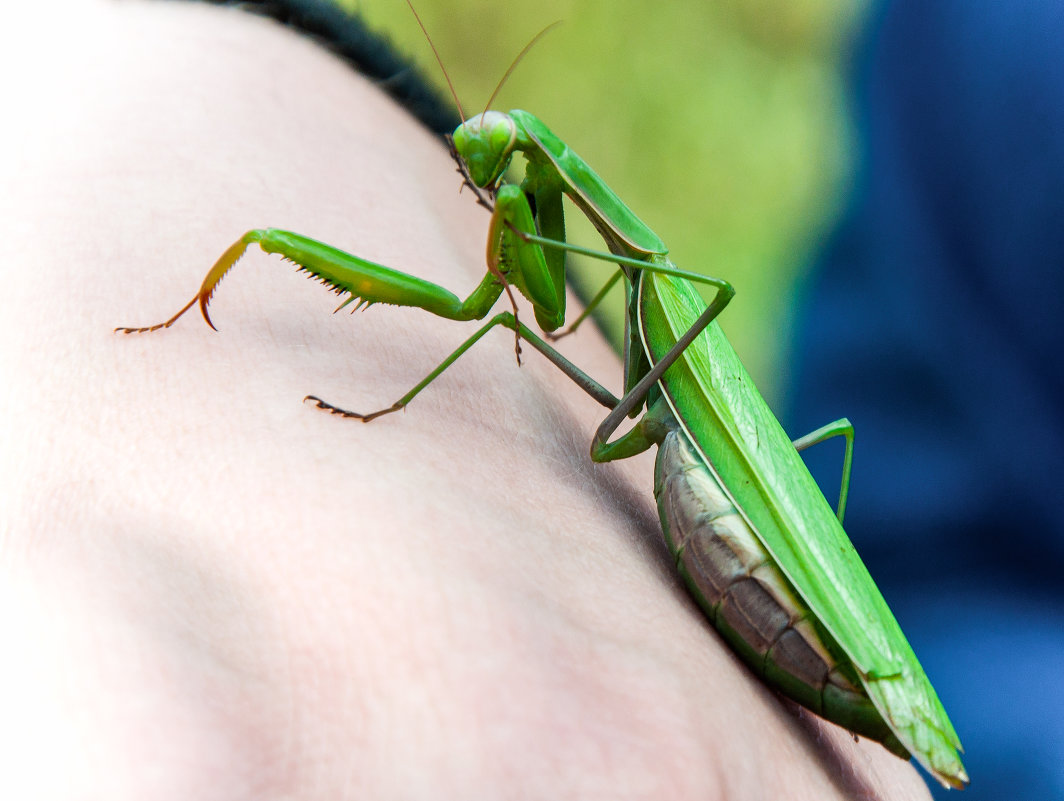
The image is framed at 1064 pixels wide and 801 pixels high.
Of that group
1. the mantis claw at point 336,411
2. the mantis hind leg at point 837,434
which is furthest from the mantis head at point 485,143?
the mantis hind leg at point 837,434

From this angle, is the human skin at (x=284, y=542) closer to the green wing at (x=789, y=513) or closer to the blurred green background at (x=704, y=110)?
the green wing at (x=789, y=513)

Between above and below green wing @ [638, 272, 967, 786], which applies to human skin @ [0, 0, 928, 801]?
below

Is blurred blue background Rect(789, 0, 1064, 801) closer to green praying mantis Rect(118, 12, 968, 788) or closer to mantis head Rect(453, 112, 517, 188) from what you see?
green praying mantis Rect(118, 12, 968, 788)

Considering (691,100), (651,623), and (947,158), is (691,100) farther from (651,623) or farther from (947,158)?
(651,623)

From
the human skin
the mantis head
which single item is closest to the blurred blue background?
the human skin

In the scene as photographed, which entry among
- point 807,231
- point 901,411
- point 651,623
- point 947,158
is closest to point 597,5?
point 807,231

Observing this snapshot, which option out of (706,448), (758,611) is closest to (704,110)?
(706,448)

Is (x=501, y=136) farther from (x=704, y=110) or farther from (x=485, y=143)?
(x=704, y=110)
